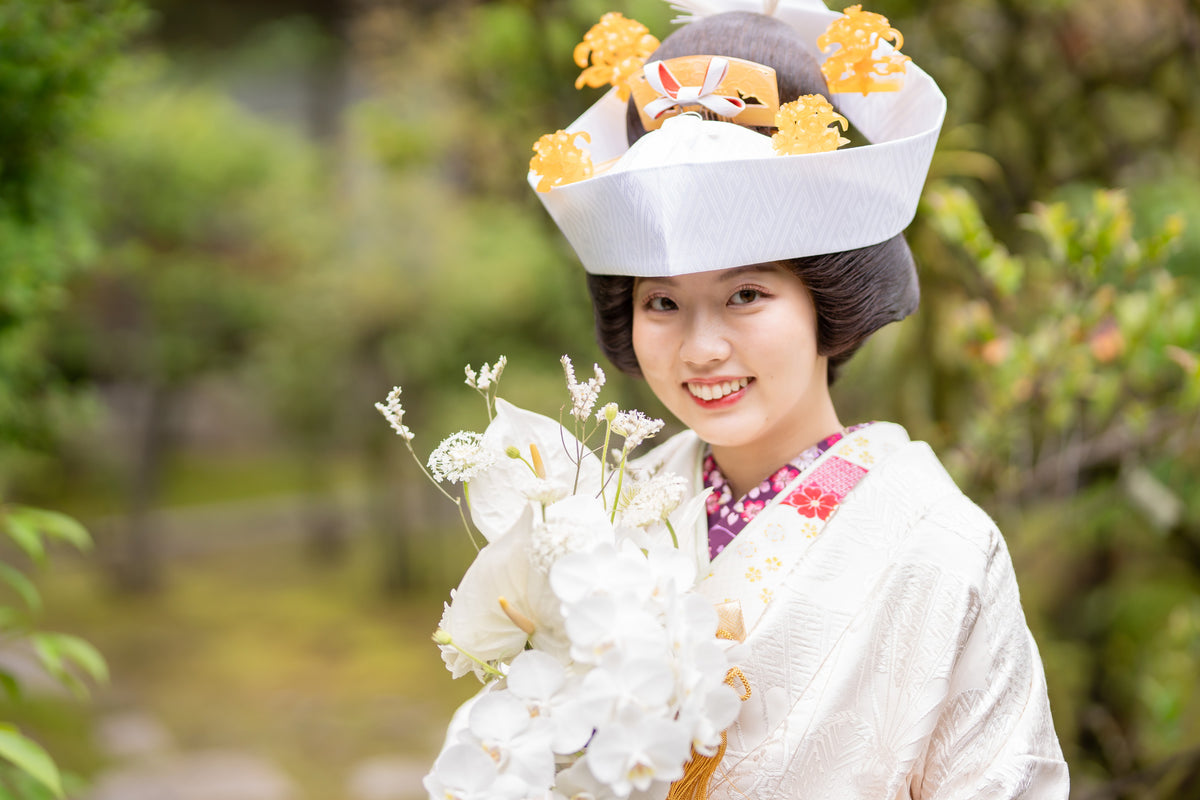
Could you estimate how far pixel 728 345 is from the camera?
96 cm

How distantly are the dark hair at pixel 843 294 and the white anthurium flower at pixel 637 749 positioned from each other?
0.47 meters

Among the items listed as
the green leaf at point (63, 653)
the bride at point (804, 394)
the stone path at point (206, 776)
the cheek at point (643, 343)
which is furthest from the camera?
the stone path at point (206, 776)

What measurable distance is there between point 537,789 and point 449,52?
2999 mm

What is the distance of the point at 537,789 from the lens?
742 millimetres

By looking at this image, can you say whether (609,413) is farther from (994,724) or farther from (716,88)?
(994,724)

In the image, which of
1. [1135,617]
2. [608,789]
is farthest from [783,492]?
[1135,617]

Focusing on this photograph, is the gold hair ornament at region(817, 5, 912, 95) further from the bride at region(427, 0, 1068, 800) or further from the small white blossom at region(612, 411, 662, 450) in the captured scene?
the small white blossom at region(612, 411, 662, 450)

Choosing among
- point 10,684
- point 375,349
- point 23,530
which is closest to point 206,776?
point 375,349

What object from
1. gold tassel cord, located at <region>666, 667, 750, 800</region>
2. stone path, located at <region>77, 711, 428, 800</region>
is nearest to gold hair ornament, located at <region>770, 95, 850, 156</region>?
gold tassel cord, located at <region>666, 667, 750, 800</region>

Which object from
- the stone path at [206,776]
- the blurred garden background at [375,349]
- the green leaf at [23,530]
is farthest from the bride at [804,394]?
the stone path at [206,776]

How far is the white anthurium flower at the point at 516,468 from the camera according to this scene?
88 cm

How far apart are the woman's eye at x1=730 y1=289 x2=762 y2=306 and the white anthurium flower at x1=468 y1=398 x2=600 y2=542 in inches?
8.3

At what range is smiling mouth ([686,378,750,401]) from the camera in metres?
0.99

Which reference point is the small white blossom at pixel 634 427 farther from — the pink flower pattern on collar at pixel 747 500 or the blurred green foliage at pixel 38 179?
the blurred green foliage at pixel 38 179
